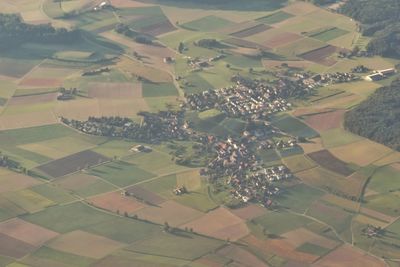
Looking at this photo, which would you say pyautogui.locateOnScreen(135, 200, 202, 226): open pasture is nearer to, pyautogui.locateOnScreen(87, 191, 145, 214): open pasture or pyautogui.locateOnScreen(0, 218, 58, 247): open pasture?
pyautogui.locateOnScreen(87, 191, 145, 214): open pasture

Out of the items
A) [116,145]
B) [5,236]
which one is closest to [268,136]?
[116,145]

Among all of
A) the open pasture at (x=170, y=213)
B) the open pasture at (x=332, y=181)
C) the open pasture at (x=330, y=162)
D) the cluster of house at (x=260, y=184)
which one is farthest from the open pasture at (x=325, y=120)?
the open pasture at (x=170, y=213)

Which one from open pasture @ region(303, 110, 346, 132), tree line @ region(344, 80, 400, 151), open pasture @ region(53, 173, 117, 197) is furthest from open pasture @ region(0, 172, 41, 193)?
tree line @ region(344, 80, 400, 151)

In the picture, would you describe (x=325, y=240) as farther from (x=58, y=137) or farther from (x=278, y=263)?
(x=58, y=137)

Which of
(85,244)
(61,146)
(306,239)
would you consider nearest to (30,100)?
(61,146)

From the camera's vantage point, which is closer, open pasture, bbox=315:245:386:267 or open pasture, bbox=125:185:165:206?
open pasture, bbox=315:245:386:267

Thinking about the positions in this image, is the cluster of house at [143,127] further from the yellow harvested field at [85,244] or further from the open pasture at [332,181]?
the yellow harvested field at [85,244]
